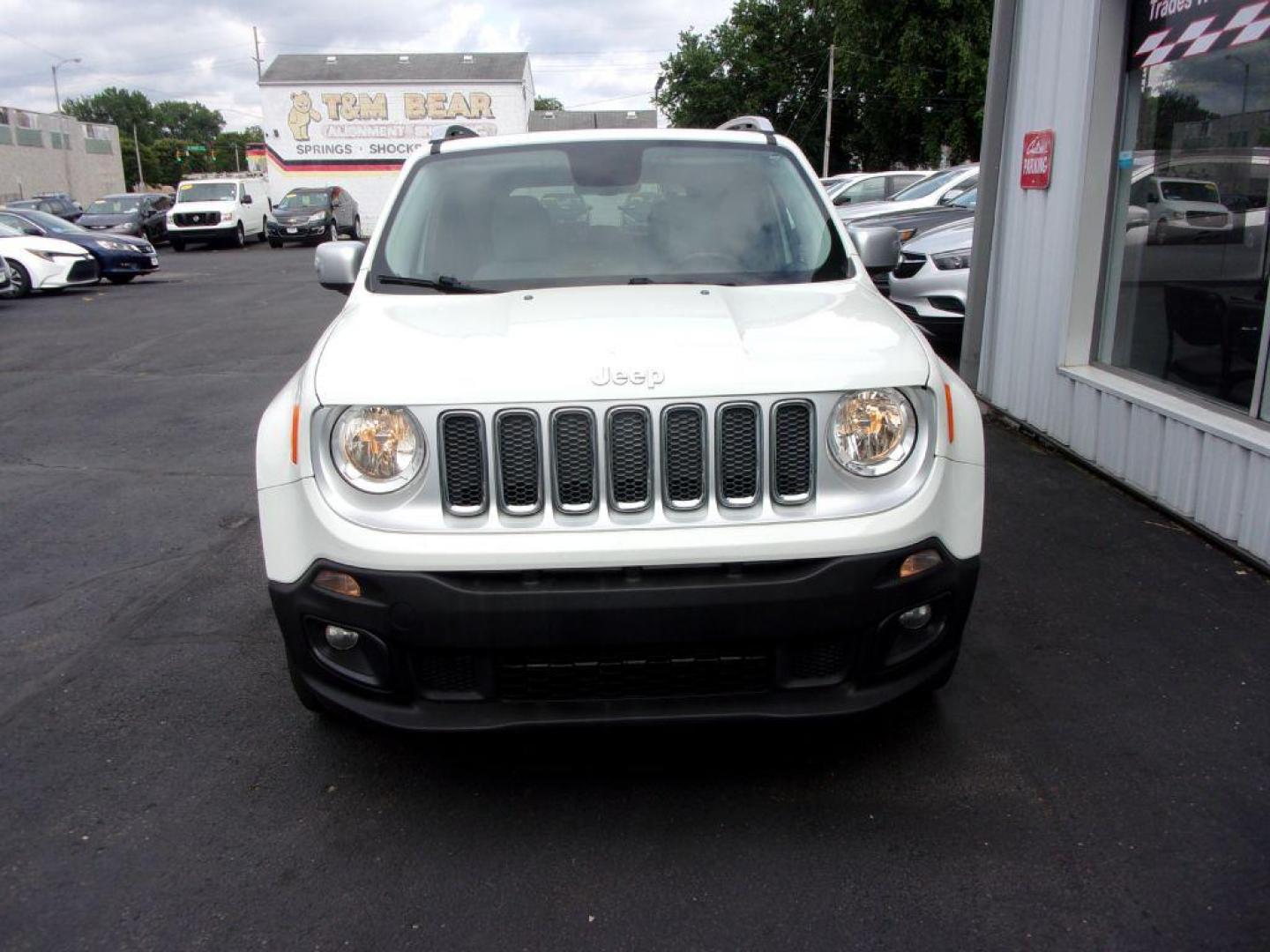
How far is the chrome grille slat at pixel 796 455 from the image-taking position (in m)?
2.87

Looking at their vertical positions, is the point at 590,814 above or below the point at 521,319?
below

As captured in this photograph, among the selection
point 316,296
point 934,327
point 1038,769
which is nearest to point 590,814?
point 1038,769

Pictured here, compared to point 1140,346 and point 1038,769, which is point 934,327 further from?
point 1038,769

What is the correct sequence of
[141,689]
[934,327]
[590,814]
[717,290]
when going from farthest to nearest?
[934,327]
[141,689]
[717,290]
[590,814]

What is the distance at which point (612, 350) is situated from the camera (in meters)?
2.93

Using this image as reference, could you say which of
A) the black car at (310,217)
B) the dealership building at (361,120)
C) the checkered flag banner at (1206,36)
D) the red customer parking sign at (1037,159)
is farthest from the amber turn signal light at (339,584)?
the dealership building at (361,120)

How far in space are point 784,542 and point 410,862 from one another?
127cm

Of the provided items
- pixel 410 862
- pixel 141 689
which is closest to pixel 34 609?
pixel 141 689

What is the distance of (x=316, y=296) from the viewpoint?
17875 millimetres

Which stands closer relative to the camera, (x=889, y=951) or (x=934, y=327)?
(x=889, y=951)

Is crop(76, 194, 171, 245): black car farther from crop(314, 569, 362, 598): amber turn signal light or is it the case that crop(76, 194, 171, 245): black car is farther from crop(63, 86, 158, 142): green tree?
crop(63, 86, 158, 142): green tree

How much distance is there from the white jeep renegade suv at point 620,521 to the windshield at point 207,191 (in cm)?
3183

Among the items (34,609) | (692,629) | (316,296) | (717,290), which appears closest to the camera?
(692,629)

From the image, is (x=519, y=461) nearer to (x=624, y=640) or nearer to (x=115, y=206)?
(x=624, y=640)
